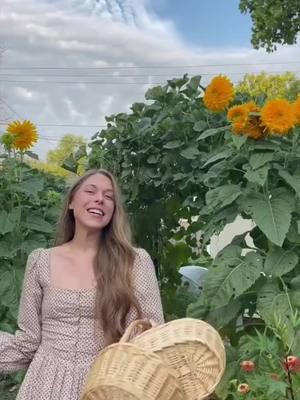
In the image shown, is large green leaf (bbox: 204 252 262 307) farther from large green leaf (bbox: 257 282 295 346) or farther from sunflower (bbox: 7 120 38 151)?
sunflower (bbox: 7 120 38 151)

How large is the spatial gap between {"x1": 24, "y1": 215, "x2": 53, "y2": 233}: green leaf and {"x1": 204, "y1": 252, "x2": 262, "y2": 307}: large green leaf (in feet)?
3.85

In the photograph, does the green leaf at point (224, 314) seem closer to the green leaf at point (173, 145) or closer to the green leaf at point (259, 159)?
the green leaf at point (259, 159)

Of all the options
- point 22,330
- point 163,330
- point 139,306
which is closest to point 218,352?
point 163,330

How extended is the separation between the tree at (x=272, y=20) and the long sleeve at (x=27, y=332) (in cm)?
1205

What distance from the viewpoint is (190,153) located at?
12.2ft

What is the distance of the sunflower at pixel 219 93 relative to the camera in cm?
296

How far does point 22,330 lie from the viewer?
259 cm

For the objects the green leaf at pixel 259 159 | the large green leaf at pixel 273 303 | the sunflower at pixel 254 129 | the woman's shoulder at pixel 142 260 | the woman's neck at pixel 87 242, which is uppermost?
the sunflower at pixel 254 129

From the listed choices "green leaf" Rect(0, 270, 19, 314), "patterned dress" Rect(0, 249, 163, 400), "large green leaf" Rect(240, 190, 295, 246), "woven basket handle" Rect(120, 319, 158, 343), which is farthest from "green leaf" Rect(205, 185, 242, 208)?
"green leaf" Rect(0, 270, 19, 314)

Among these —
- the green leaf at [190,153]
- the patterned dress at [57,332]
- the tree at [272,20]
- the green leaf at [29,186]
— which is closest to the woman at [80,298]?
the patterned dress at [57,332]

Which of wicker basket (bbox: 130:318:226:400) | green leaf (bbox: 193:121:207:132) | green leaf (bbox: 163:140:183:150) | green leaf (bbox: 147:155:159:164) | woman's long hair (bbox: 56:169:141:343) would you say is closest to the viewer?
wicker basket (bbox: 130:318:226:400)

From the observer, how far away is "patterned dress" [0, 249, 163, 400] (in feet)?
8.02

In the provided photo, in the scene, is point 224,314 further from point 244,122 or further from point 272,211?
point 244,122

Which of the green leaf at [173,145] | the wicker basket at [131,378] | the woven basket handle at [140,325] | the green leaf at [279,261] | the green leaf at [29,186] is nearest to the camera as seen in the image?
the wicker basket at [131,378]
